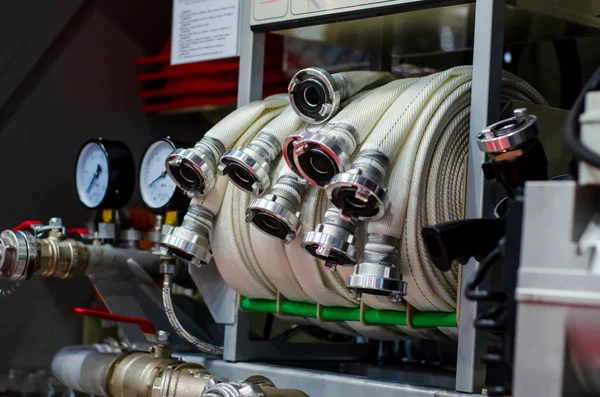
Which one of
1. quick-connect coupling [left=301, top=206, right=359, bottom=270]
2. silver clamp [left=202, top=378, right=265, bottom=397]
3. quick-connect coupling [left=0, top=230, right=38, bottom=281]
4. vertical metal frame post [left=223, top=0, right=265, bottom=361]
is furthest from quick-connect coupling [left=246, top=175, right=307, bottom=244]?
quick-connect coupling [left=0, top=230, right=38, bottom=281]

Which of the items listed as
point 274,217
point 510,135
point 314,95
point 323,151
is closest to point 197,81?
point 314,95

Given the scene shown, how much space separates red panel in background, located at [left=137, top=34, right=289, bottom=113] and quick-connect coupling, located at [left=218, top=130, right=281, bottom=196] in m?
1.03

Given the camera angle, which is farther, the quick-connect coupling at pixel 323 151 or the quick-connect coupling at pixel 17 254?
the quick-connect coupling at pixel 17 254

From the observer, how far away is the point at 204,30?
2.42 m

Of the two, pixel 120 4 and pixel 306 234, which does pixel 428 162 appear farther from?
pixel 120 4

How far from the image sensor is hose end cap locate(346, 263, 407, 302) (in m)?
1.58

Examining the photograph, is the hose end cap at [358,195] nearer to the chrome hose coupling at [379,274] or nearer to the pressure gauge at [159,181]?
the chrome hose coupling at [379,274]

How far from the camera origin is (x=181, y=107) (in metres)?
3.05

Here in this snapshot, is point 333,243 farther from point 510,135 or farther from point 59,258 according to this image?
point 59,258

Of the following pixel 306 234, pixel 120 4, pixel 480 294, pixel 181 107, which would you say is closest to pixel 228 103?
pixel 181 107

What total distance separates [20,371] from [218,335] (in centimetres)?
62

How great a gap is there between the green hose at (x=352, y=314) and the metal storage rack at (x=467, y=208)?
0.08 metres

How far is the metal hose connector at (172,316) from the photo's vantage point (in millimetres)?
2197

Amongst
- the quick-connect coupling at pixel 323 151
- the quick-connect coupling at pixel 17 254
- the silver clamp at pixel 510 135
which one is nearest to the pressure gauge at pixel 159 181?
the quick-connect coupling at pixel 17 254
